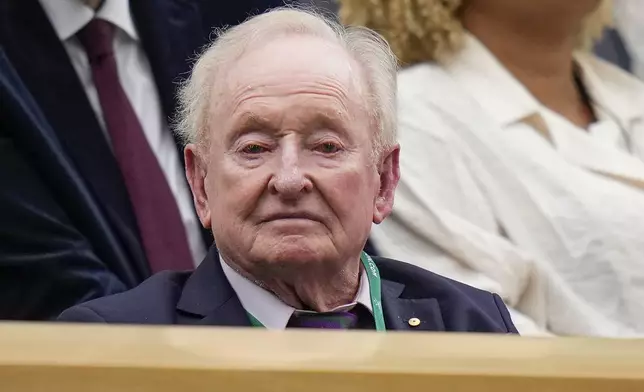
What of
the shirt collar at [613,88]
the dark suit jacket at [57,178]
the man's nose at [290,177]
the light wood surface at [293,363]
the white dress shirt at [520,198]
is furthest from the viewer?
the shirt collar at [613,88]

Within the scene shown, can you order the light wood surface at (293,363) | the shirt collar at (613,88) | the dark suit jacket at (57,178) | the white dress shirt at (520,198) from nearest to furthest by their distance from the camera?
1. the light wood surface at (293,363)
2. the dark suit jacket at (57,178)
3. the white dress shirt at (520,198)
4. the shirt collar at (613,88)

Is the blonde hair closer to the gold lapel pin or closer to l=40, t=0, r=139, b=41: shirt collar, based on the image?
l=40, t=0, r=139, b=41: shirt collar

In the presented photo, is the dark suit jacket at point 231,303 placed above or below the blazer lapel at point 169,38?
below

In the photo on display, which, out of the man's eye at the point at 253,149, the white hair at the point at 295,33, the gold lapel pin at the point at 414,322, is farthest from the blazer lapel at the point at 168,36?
the gold lapel pin at the point at 414,322

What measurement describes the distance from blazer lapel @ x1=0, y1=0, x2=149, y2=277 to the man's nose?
0.94ft

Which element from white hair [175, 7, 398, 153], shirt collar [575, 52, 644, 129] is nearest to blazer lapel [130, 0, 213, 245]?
white hair [175, 7, 398, 153]

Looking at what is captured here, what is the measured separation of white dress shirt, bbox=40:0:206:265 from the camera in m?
1.27

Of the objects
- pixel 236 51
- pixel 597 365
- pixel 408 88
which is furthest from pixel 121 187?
pixel 597 365

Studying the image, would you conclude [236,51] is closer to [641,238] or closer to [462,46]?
[462,46]

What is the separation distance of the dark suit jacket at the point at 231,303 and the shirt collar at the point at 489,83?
1.00 ft

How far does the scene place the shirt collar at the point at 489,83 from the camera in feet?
4.65

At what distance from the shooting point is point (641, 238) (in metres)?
1.38

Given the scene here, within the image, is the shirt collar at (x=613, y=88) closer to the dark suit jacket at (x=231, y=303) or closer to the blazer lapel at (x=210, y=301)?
the dark suit jacket at (x=231, y=303)

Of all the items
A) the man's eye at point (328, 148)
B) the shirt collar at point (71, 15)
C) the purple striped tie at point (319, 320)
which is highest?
the shirt collar at point (71, 15)
